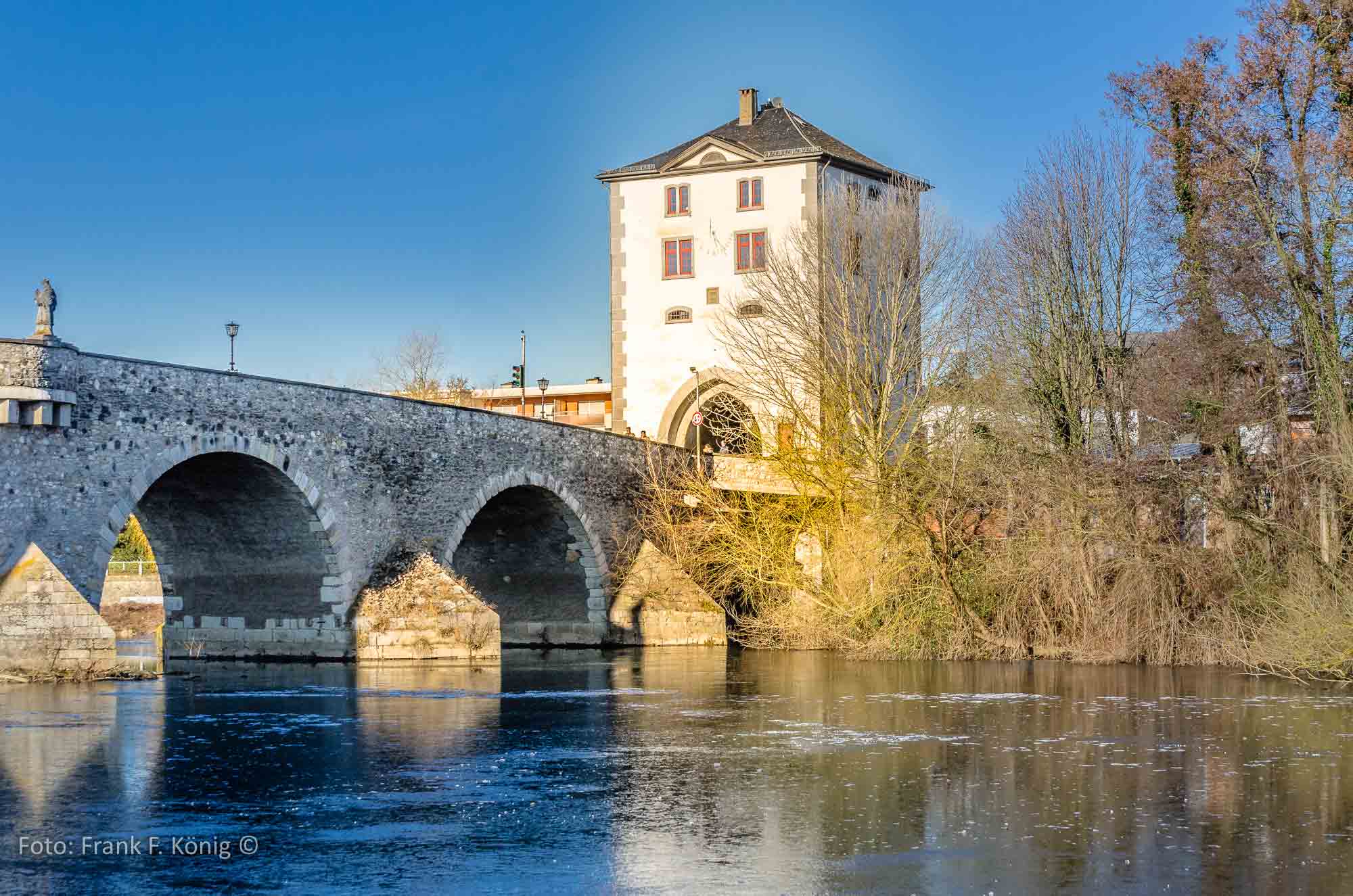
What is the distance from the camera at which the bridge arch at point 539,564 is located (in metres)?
34.4

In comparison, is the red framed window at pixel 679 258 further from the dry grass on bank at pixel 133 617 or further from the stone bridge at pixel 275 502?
the dry grass on bank at pixel 133 617

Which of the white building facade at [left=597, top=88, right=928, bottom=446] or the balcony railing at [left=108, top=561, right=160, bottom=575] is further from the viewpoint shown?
the balcony railing at [left=108, top=561, right=160, bottom=575]

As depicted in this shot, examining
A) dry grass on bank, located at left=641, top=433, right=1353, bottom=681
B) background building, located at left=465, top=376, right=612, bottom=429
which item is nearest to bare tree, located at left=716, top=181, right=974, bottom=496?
dry grass on bank, located at left=641, top=433, right=1353, bottom=681

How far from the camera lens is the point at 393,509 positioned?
28719 mm

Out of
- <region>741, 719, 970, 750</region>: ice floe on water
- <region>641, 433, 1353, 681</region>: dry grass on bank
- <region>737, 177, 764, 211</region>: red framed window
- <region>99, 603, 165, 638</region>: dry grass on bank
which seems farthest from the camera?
<region>99, 603, 165, 638</region>: dry grass on bank

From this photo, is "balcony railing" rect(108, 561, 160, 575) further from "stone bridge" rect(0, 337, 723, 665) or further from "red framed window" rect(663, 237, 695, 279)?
"red framed window" rect(663, 237, 695, 279)

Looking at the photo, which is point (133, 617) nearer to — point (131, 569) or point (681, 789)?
point (131, 569)

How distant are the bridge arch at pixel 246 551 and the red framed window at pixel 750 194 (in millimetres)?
19465

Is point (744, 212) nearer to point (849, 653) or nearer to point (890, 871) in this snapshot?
point (849, 653)

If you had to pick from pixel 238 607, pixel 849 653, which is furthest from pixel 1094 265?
pixel 238 607

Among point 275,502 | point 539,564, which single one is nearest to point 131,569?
point 539,564

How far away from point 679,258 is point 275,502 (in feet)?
64.5

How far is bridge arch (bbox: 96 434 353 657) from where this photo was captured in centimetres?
2642

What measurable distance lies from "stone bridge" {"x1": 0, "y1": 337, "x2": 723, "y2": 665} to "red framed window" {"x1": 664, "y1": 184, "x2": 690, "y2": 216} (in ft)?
33.7
